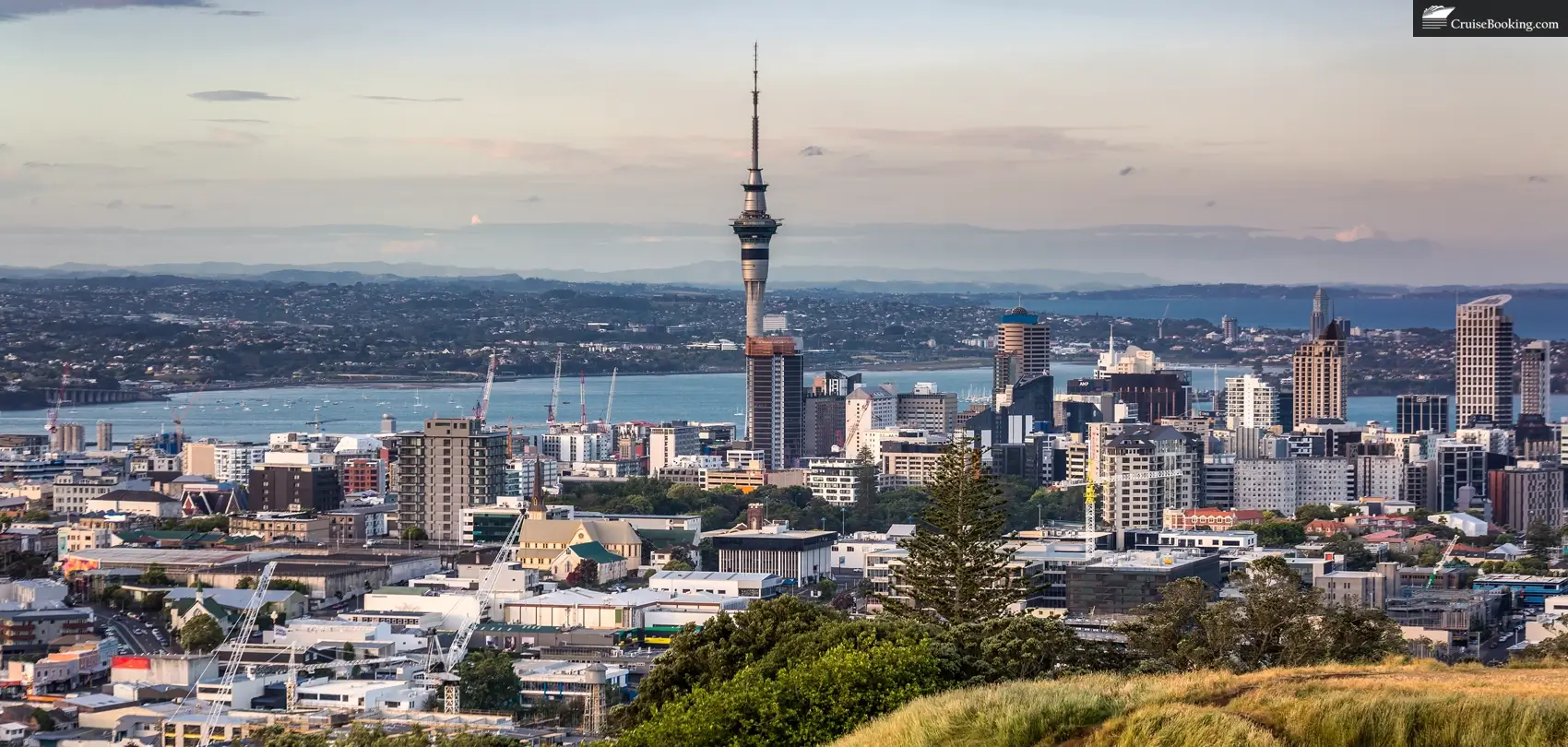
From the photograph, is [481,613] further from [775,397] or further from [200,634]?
[775,397]

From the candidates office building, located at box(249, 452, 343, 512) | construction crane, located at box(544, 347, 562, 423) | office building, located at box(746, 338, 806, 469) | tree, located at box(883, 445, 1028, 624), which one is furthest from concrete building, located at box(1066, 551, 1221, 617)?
construction crane, located at box(544, 347, 562, 423)

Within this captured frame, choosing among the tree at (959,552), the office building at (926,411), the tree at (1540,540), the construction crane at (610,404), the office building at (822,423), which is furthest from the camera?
the construction crane at (610,404)

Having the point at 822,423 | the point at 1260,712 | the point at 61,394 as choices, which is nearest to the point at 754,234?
the point at 822,423

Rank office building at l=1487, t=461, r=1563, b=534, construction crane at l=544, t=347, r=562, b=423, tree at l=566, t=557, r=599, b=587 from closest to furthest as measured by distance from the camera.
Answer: tree at l=566, t=557, r=599, b=587, office building at l=1487, t=461, r=1563, b=534, construction crane at l=544, t=347, r=562, b=423

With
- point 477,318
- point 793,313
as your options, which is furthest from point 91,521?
point 793,313

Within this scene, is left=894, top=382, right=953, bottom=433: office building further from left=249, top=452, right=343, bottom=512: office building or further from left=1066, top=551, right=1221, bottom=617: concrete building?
left=1066, top=551, right=1221, bottom=617: concrete building

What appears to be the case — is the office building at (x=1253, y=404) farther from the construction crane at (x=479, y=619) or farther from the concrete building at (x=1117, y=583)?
the concrete building at (x=1117, y=583)

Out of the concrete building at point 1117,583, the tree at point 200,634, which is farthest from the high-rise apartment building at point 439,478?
the tree at point 200,634
